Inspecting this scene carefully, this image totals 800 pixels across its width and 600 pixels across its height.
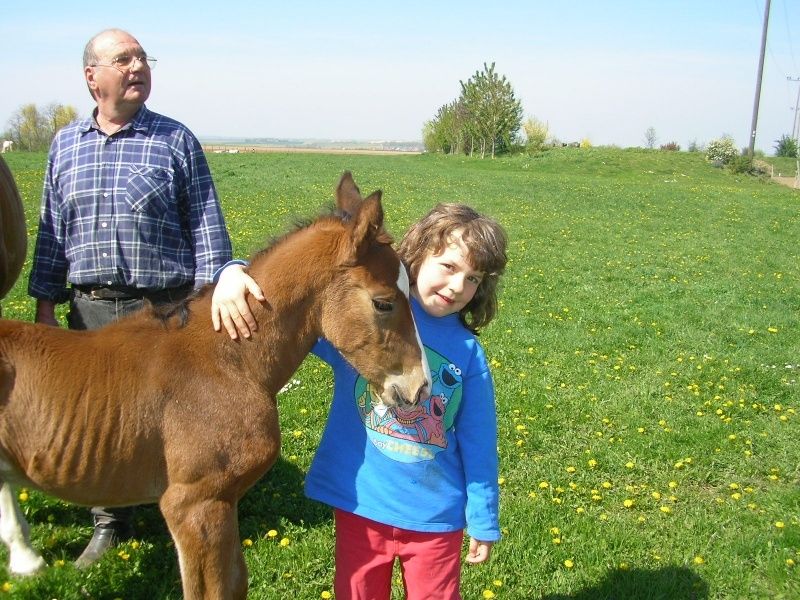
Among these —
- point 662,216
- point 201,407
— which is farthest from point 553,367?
point 662,216

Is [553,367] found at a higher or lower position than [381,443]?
lower

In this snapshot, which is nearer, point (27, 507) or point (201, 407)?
point (201, 407)

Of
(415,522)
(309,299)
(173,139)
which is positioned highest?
(173,139)

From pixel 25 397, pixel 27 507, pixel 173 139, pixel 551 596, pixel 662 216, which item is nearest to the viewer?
pixel 25 397

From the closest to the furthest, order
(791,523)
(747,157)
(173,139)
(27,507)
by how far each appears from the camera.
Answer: (173,139)
(27,507)
(791,523)
(747,157)

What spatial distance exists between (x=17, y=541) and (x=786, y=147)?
198ft

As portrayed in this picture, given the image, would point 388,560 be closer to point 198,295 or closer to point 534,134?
point 198,295

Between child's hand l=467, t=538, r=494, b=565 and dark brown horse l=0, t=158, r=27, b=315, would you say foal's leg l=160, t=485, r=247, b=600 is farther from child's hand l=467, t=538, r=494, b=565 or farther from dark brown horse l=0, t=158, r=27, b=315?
dark brown horse l=0, t=158, r=27, b=315

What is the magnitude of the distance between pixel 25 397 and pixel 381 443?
1357 millimetres

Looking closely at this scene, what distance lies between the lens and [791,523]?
452 centimetres

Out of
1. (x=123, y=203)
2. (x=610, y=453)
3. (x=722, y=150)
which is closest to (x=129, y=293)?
(x=123, y=203)

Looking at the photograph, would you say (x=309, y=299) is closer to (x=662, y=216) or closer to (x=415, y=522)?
(x=415, y=522)

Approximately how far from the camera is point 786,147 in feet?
176

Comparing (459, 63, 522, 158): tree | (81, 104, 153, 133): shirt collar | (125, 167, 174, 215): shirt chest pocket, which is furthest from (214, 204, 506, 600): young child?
(459, 63, 522, 158): tree
